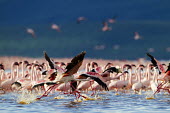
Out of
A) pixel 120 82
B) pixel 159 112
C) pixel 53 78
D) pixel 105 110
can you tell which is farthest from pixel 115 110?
pixel 120 82

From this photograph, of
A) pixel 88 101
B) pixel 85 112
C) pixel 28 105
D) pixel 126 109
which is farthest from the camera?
pixel 88 101

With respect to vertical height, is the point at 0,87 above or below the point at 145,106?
above

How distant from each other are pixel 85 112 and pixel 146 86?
15382mm

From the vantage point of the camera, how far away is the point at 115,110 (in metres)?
13.0

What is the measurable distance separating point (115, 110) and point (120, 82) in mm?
14341

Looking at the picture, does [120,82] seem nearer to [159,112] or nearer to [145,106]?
[145,106]

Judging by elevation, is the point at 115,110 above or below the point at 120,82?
below

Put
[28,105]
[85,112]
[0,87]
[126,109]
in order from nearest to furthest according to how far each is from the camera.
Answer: [85,112]
[126,109]
[28,105]
[0,87]

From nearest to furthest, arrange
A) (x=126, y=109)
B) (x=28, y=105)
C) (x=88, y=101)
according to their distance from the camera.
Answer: (x=126, y=109), (x=28, y=105), (x=88, y=101)

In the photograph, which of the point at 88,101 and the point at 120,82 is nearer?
the point at 88,101

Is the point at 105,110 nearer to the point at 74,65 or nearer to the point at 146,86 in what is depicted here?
the point at 74,65

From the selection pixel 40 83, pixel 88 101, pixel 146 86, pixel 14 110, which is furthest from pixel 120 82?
pixel 14 110

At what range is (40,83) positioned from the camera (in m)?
14.5

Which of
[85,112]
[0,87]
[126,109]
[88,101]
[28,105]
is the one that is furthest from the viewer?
[0,87]
